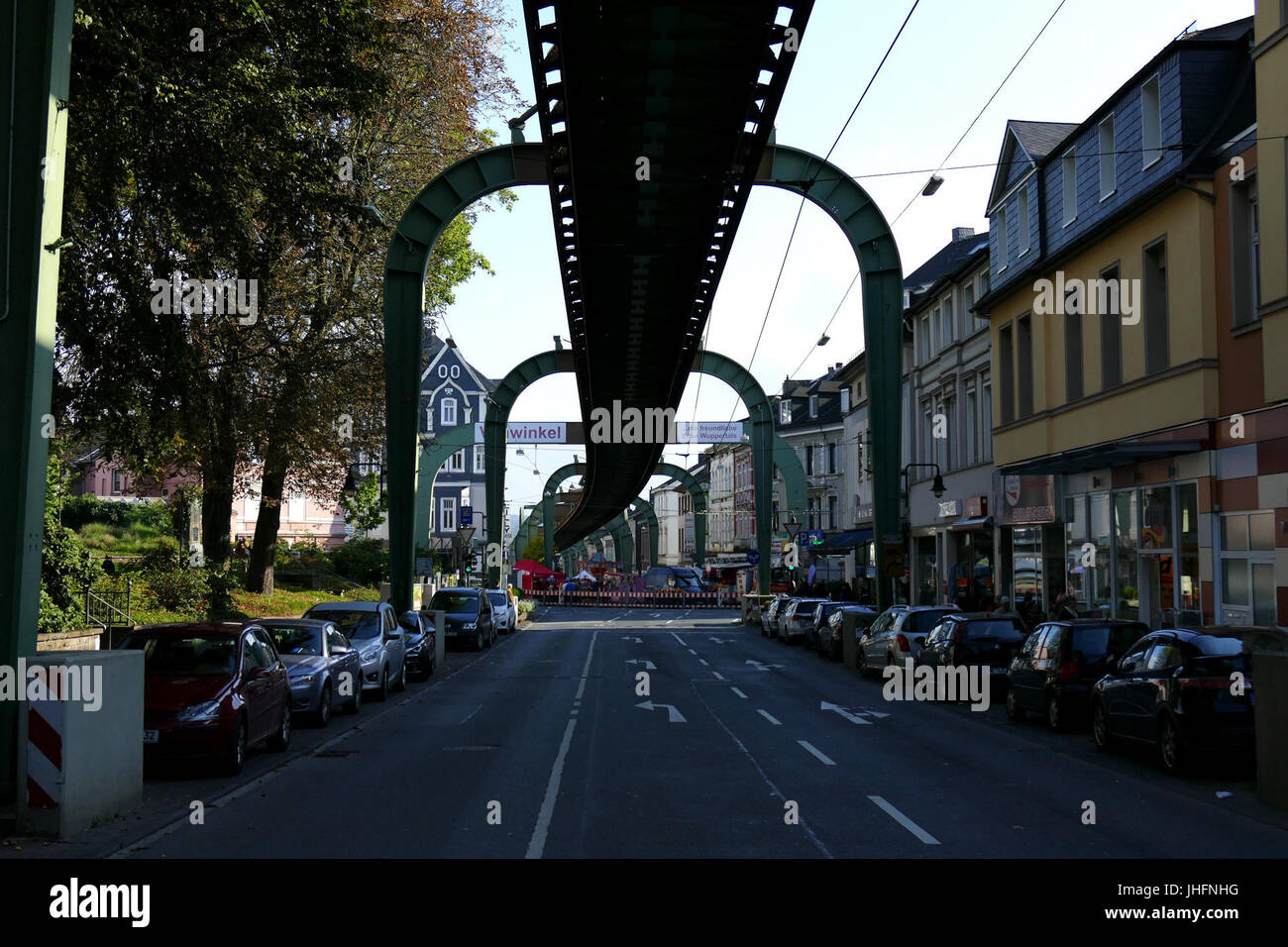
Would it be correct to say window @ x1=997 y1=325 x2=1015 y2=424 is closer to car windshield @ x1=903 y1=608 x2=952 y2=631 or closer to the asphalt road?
car windshield @ x1=903 y1=608 x2=952 y2=631

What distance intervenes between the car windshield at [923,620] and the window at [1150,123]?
9.80 metres

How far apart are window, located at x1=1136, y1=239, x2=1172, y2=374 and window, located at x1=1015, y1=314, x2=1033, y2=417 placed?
7209 millimetres

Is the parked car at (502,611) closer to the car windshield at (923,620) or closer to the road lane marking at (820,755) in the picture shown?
the car windshield at (923,620)

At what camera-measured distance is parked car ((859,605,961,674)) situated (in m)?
25.9

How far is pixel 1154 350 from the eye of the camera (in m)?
25.4

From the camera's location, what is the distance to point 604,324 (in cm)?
2836

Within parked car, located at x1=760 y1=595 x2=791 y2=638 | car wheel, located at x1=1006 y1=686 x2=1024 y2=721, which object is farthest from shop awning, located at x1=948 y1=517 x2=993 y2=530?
car wheel, located at x1=1006 y1=686 x2=1024 y2=721

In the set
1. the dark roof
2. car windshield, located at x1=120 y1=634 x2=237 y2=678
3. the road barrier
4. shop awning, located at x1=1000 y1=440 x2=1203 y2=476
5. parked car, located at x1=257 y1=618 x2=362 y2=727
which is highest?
the dark roof

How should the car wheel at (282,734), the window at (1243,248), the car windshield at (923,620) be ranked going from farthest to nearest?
the car windshield at (923,620), the window at (1243,248), the car wheel at (282,734)

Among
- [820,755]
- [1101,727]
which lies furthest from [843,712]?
[820,755]

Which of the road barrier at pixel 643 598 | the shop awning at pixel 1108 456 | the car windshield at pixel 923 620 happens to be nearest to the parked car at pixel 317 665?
the car windshield at pixel 923 620

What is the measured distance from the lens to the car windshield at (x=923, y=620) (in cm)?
2611

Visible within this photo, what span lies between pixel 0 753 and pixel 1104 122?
Result: 2464 centimetres

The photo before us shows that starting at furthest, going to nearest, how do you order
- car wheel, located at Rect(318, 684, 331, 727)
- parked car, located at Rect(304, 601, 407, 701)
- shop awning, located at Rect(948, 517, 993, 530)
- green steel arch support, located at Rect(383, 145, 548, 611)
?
shop awning, located at Rect(948, 517, 993, 530) → green steel arch support, located at Rect(383, 145, 548, 611) → parked car, located at Rect(304, 601, 407, 701) → car wheel, located at Rect(318, 684, 331, 727)
